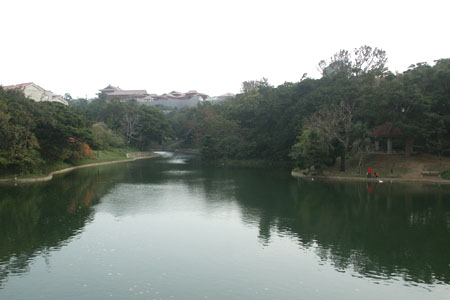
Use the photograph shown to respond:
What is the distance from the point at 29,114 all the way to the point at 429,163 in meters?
34.4

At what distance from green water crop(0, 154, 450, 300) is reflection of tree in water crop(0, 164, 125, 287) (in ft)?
0.19

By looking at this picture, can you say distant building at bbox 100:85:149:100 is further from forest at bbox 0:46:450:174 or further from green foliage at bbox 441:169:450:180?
green foliage at bbox 441:169:450:180

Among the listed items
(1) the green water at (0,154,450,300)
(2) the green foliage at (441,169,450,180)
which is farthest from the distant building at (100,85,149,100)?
(2) the green foliage at (441,169,450,180)

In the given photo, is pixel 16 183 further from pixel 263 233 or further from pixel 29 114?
pixel 263 233

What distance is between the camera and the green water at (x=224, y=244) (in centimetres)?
1114

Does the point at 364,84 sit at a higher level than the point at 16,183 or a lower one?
higher

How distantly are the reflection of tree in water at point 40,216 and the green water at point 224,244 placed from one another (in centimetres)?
6

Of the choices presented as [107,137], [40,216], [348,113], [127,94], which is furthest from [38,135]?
[127,94]

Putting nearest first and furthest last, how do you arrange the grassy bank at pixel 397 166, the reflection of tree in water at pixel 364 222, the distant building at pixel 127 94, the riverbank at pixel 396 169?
the reflection of tree in water at pixel 364 222 → the riverbank at pixel 396 169 → the grassy bank at pixel 397 166 → the distant building at pixel 127 94

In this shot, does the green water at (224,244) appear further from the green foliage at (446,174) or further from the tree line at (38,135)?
the green foliage at (446,174)

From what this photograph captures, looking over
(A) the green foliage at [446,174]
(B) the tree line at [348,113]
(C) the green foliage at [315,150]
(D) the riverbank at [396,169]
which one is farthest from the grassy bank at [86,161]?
(A) the green foliage at [446,174]

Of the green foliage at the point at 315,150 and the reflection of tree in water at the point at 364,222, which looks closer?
the reflection of tree in water at the point at 364,222

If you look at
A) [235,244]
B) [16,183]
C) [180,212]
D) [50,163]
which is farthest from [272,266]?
[50,163]

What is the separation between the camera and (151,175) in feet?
127
